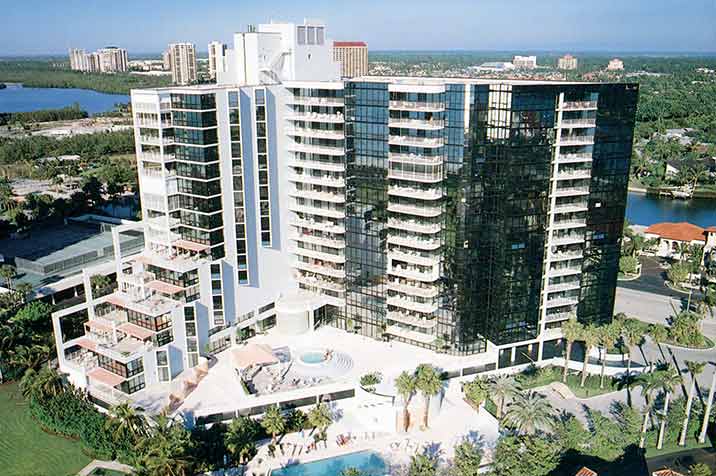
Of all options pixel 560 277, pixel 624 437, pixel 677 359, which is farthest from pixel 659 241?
pixel 624 437

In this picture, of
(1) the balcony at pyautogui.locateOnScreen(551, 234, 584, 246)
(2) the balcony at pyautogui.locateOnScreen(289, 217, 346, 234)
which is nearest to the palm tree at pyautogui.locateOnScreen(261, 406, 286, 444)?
(2) the balcony at pyautogui.locateOnScreen(289, 217, 346, 234)

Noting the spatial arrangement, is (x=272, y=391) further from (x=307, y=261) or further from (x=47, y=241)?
(x=47, y=241)

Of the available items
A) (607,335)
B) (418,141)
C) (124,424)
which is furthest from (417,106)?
(124,424)

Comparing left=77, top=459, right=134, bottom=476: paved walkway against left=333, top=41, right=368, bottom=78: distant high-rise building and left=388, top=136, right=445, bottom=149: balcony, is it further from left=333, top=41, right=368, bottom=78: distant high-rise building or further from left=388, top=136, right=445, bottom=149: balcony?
left=333, top=41, right=368, bottom=78: distant high-rise building

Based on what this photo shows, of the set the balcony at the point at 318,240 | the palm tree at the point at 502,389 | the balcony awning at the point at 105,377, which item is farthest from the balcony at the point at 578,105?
the balcony awning at the point at 105,377

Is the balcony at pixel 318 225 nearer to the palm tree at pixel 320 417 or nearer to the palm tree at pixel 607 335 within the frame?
the palm tree at pixel 320 417

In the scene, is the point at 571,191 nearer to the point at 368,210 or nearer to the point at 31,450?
the point at 368,210
